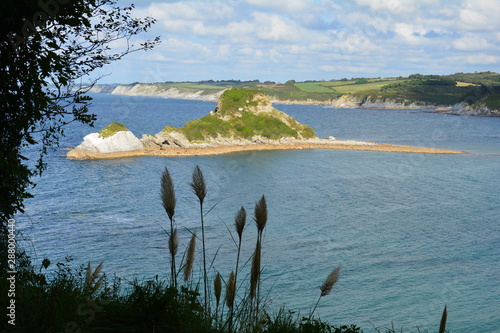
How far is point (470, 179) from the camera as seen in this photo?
4872cm

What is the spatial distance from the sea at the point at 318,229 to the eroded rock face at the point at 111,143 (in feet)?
11.9

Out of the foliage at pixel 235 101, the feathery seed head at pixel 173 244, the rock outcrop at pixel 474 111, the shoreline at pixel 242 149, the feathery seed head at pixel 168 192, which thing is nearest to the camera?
the feathery seed head at pixel 168 192

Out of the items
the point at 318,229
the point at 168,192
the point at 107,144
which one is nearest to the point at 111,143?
the point at 107,144

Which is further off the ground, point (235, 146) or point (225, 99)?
point (225, 99)

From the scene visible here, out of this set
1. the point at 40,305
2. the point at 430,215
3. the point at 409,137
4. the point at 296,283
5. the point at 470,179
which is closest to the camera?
the point at 40,305

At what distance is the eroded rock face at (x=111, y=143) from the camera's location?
6017 centimetres

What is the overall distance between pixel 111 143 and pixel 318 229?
126ft

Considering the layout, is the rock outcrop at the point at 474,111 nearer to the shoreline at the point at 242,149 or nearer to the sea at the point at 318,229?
the shoreline at the point at 242,149

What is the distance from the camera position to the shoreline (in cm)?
5941

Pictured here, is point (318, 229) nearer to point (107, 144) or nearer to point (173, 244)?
point (173, 244)

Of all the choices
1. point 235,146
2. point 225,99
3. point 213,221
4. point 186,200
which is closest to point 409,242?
point 213,221

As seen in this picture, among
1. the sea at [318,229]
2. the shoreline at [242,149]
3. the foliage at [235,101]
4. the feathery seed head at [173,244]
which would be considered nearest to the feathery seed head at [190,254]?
the feathery seed head at [173,244]

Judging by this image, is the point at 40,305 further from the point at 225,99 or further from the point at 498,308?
the point at 225,99

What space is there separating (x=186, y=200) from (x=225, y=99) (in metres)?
45.8
